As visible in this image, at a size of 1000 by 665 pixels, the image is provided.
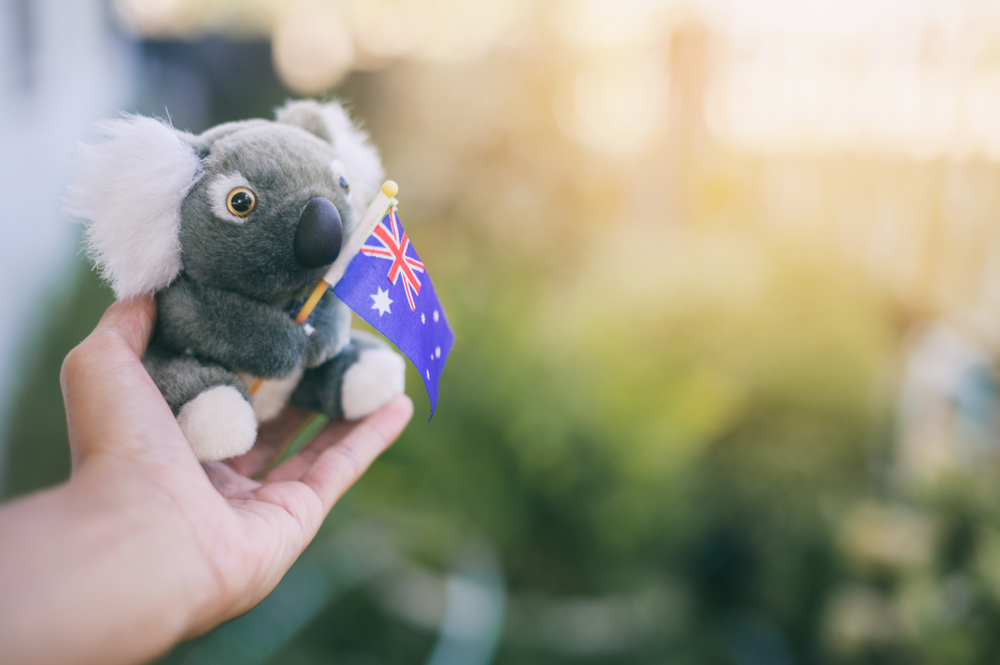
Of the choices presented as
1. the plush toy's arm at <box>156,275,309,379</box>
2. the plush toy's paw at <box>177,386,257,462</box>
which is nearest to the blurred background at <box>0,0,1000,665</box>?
the plush toy's arm at <box>156,275,309,379</box>

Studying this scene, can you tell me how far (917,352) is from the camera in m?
2.33

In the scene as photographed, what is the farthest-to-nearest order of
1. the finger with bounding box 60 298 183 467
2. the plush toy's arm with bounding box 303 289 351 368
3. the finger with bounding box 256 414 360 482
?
the finger with bounding box 256 414 360 482 < the plush toy's arm with bounding box 303 289 351 368 < the finger with bounding box 60 298 183 467

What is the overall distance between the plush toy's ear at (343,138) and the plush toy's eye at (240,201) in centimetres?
15

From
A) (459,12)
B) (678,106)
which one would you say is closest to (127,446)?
(678,106)

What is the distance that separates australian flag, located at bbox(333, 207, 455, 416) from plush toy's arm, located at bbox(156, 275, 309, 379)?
99 mm

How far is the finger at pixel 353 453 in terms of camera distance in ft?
2.71

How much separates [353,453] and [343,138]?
16.9 inches

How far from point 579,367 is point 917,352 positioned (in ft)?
4.54

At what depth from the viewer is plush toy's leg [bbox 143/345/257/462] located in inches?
24.8

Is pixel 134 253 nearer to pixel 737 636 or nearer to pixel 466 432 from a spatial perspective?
pixel 466 432

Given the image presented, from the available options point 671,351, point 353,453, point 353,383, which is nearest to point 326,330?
point 353,383

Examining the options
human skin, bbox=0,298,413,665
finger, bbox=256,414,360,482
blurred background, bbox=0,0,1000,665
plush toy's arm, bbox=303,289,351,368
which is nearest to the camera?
human skin, bbox=0,298,413,665

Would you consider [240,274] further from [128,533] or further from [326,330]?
[128,533]

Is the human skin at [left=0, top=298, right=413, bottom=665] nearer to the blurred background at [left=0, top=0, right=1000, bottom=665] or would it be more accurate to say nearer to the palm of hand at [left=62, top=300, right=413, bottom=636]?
the palm of hand at [left=62, top=300, right=413, bottom=636]
